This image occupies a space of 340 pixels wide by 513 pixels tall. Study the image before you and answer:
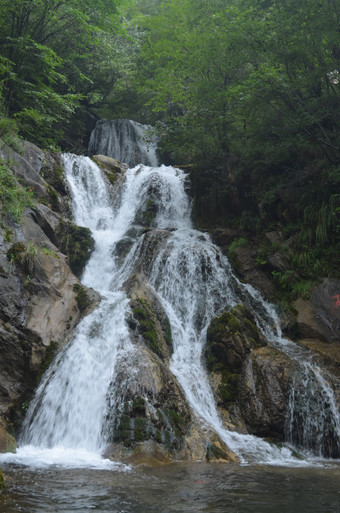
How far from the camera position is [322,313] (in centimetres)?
1052

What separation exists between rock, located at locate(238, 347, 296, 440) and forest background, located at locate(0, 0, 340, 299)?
11.7ft

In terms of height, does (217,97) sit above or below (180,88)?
below

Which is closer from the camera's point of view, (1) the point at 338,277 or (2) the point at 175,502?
(2) the point at 175,502

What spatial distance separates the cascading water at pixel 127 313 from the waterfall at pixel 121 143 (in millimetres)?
4973

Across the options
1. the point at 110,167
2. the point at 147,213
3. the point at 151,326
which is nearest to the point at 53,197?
the point at 147,213

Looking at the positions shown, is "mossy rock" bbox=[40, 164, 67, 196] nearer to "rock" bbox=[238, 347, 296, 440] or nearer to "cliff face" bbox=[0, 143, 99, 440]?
"cliff face" bbox=[0, 143, 99, 440]

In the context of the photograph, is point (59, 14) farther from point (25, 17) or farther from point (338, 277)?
point (338, 277)

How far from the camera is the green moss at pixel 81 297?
9.73 metres

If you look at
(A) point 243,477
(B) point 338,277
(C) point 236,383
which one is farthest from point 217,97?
(A) point 243,477

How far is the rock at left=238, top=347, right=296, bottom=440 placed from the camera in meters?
7.81

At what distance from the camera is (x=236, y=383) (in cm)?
871

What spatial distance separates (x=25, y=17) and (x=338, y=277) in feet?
50.7

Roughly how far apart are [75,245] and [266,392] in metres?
8.11

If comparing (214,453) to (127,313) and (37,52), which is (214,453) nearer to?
(127,313)
